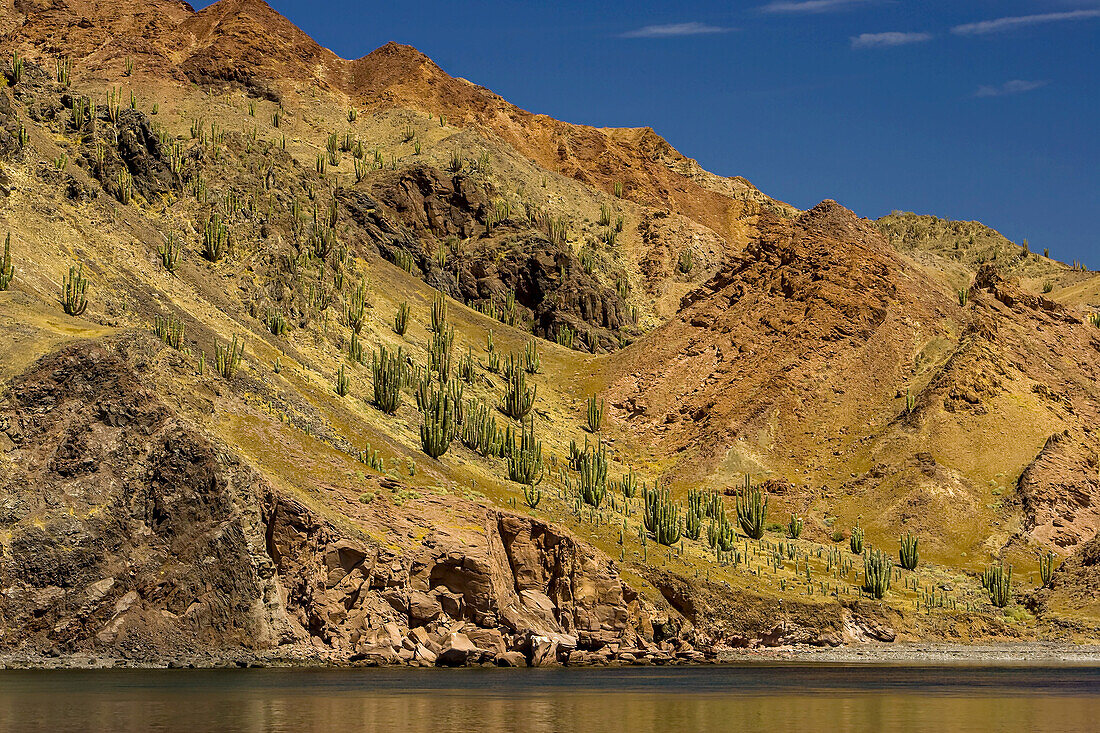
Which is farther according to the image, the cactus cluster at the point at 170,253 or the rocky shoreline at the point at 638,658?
the cactus cluster at the point at 170,253

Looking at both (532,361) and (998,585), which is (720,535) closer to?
(998,585)

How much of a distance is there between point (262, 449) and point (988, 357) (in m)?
52.7

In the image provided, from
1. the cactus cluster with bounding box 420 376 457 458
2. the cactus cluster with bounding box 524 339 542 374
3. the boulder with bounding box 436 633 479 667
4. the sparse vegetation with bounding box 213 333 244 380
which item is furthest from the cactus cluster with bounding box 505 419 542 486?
the boulder with bounding box 436 633 479 667

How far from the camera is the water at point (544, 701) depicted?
3325 cm

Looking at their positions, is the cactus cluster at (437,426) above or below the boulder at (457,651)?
above

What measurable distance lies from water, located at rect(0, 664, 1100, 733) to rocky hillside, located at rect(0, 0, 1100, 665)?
513cm

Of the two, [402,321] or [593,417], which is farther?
[593,417]

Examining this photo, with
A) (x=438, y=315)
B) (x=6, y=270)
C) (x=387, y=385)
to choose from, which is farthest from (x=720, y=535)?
(x=6, y=270)

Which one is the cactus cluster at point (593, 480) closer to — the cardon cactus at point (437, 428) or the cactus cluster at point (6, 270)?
the cardon cactus at point (437, 428)

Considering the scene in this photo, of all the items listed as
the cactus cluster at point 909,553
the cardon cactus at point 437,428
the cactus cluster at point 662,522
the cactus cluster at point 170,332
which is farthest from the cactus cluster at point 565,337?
the cactus cluster at point 170,332

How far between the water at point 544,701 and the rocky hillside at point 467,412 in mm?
5135

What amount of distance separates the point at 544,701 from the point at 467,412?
1741 inches

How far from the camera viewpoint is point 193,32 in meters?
→ 162

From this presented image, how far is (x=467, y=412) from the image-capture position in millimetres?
84062
